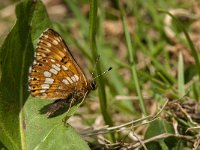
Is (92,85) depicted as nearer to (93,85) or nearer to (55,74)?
(93,85)

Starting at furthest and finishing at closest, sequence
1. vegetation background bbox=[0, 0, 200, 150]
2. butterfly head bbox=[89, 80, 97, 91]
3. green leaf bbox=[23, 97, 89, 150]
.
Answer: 1. butterfly head bbox=[89, 80, 97, 91]
2. vegetation background bbox=[0, 0, 200, 150]
3. green leaf bbox=[23, 97, 89, 150]

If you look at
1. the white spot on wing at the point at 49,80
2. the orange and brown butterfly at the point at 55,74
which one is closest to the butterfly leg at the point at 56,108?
the orange and brown butterfly at the point at 55,74

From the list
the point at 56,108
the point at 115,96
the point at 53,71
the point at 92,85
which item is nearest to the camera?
the point at 56,108

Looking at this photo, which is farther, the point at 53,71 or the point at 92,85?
the point at 92,85

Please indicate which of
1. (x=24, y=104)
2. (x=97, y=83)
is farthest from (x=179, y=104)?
(x=24, y=104)

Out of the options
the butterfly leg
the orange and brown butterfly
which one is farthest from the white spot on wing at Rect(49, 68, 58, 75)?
the butterfly leg

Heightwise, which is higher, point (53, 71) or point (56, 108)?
point (53, 71)

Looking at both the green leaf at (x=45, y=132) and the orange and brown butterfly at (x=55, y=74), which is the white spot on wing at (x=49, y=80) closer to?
the orange and brown butterfly at (x=55, y=74)

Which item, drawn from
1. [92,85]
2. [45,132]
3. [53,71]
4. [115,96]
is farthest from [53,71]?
[115,96]

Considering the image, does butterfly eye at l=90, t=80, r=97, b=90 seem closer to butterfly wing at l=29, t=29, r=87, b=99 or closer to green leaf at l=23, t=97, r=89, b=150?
butterfly wing at l=29, t=29, r=87, b=99
